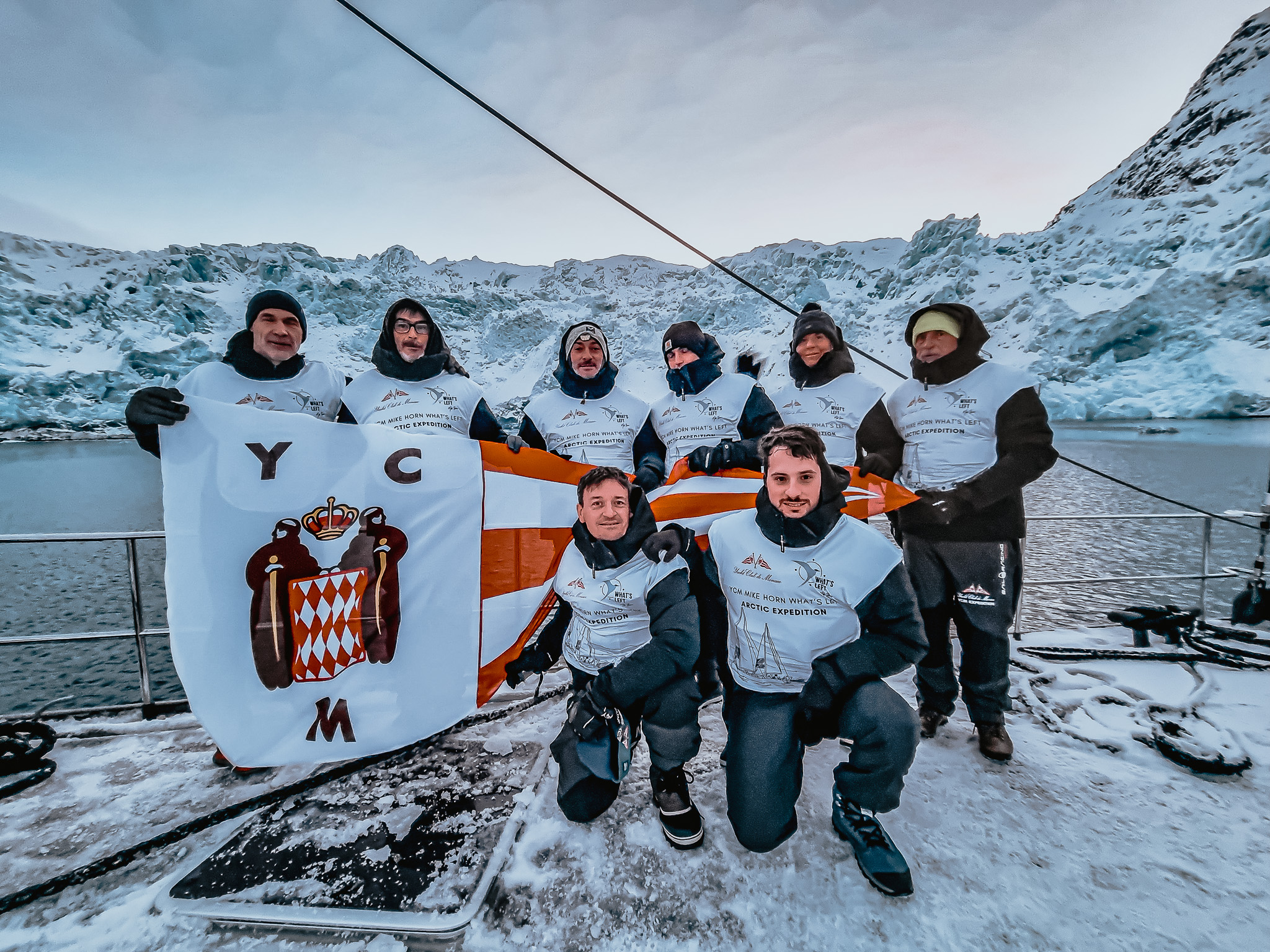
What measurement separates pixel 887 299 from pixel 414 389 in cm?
11279

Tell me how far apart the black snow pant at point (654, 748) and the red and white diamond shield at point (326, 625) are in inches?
38.8

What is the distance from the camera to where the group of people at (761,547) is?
6.27 feet

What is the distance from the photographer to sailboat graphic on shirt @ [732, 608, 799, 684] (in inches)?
79.8

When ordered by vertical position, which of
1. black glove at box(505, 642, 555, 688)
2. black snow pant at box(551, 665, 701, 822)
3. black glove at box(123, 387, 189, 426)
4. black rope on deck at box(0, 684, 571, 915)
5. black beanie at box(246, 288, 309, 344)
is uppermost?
black beanie at box(246, 288, 309, 344)

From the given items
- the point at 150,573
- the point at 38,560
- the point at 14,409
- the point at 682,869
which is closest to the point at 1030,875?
the point at 682,869

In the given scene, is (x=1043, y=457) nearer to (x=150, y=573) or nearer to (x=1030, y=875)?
(x=1030, y=875)

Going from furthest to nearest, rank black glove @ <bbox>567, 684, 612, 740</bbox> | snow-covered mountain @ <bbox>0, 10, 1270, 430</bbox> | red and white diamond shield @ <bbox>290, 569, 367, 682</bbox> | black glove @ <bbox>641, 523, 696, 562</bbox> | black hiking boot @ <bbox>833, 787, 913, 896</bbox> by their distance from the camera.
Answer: snow-covered mountain @ <bbox>0, 10, 1270, 430</bbox> → red and white diamond shield @ <bbox>290, 569, 367, 682</bbox> → black glove @ <bbox>641, 523, 696, 562</bbox> → black glove @ <bbox>567, 684, 612, 740</bbox> → black hiking boot @ <bbox>833, 787, 913, 896</bbox>

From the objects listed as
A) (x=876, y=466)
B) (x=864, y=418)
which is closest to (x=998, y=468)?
(x=876, y=466)

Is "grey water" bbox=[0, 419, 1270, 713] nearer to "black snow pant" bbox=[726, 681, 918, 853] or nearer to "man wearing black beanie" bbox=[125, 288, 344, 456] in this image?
"man wearing black beanie" bbox=[125, 288, 344, 456]

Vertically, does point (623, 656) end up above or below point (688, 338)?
below

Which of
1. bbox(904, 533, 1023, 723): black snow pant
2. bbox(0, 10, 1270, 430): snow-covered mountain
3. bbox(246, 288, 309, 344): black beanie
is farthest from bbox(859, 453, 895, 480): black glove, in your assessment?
bbox(0, 10, 1270, 430): snow-covered mountain

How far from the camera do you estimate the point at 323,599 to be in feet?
7.23

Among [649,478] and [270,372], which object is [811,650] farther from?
[270,372]

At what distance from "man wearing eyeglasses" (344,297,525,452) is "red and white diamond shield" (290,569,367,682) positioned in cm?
90
